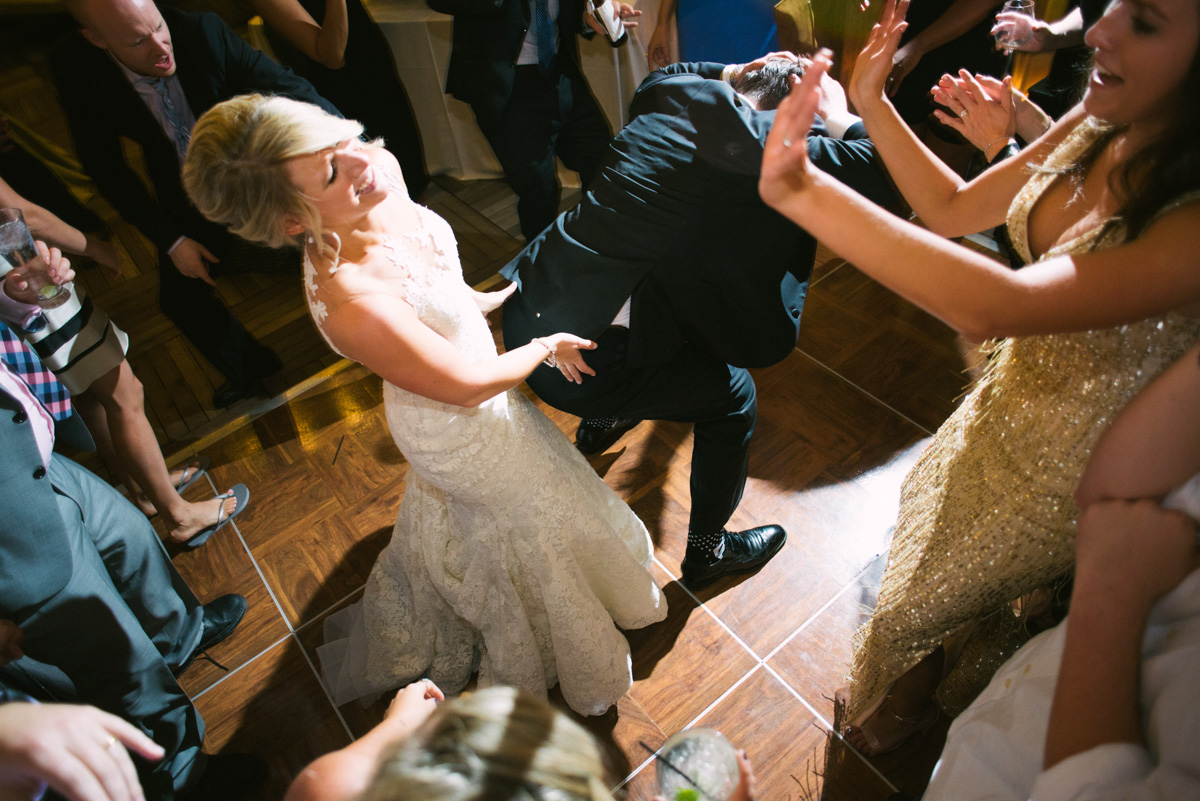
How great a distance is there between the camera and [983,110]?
166 centimetres

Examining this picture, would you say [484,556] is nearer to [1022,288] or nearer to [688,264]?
[688,264]

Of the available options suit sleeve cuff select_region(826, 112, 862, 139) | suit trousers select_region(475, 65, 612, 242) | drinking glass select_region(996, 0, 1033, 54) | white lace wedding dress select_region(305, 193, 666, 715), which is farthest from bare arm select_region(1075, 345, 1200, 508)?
suit trousers select_region(475, 65, 612, 242)

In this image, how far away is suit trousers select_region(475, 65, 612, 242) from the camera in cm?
310

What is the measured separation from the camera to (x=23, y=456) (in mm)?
1508

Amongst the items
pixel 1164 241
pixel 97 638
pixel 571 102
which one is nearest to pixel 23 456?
pixel 97 638

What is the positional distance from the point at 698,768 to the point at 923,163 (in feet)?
4.06

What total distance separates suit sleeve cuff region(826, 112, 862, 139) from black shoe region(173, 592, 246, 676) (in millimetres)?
2370

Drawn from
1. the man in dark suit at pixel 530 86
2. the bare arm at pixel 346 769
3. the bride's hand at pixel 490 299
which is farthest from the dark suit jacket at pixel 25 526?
the man in dark suit at pixel 530 86

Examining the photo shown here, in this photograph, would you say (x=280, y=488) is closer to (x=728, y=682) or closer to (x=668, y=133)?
(x=728, y=682)

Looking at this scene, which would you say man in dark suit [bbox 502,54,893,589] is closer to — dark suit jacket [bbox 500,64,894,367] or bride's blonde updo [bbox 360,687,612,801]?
dark suit jacket [bbox 500,64,894,367]

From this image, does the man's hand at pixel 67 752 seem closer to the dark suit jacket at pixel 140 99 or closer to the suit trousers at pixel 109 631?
the suit trousers at pixel 109 631

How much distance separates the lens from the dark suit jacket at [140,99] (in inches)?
90.5

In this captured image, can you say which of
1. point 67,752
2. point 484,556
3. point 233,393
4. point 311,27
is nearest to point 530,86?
point 311,27

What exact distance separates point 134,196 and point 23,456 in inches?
53.2
